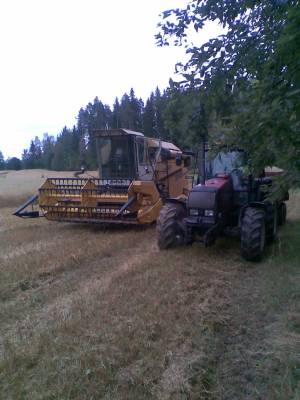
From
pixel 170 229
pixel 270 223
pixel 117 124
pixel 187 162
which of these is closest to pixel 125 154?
pixel 187 162

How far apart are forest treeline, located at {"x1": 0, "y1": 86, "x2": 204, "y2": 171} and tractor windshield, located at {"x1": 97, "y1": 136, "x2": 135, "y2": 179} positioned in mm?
503

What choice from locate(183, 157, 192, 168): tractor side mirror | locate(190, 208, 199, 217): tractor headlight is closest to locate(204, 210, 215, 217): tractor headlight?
locate(190, 208, 199, 217): tractor headlight

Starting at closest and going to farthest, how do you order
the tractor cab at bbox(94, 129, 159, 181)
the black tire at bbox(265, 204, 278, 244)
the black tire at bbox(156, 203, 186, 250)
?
the black tire at bbox(265, 204, 278, 244), the black tire at bbox(156, 203, 186, 250), the tractor cab at bbox(94, 129, 159, 181)

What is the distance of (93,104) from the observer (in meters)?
60.3

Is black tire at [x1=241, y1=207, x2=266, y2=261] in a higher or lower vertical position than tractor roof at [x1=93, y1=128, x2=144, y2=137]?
lower

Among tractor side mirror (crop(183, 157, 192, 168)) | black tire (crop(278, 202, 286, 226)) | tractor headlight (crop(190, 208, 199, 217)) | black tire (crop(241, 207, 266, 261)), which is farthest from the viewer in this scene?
tractor side mirror (crop(183, 157, 192, 168))

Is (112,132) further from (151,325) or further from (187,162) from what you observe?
(151,325)

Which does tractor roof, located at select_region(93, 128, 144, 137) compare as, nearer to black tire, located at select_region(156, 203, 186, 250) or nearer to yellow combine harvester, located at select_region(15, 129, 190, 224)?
yellow combine harvester, located at select_region(15, 129, 190, 224)

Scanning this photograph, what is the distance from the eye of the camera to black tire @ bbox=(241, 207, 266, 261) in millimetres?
6266

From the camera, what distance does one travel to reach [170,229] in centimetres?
713

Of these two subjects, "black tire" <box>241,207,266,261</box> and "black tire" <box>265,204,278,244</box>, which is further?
"black tire" <box>265,204,278,244</box>

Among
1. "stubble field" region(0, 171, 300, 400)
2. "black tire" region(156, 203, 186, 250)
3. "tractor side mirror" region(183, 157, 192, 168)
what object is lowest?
"stubble field" region(0, 171, 300, 400)

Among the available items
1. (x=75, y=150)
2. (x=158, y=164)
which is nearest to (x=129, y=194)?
(x=158, y=164)

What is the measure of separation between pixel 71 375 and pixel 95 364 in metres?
0.23
